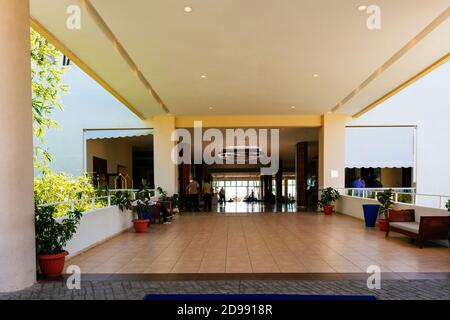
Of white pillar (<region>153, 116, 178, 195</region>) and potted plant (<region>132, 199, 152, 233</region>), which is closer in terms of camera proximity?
potted plant (<region>132, 199, 152, 233</region>)

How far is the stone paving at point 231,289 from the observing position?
11.1 feet

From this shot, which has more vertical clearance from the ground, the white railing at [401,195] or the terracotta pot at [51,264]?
the white railing at [401,195]

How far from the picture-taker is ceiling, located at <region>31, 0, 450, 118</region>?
15.5 feet

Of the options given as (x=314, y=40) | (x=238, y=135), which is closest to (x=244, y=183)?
(x=238, y=135)

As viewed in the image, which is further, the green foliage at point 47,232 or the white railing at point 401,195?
the white railing at point 401,195

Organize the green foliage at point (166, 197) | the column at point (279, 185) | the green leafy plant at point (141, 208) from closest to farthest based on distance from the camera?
the green leafy plant at point (141, 208)
the green foliage at point (166, 197)
the column at point (279, 185)

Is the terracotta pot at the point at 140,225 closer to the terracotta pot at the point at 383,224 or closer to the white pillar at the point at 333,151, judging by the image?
the terracotta pot at the point at 383,224

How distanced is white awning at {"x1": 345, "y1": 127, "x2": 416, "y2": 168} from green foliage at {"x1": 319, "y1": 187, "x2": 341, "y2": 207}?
1.47m

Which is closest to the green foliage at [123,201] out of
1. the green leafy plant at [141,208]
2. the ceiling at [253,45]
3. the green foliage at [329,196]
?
the green leafy plant at [141,208]

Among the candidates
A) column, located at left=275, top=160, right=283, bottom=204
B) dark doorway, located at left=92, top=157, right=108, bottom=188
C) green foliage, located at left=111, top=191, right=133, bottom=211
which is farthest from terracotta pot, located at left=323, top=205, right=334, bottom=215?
column, located at left=275, top=160, right=283, bottom=204

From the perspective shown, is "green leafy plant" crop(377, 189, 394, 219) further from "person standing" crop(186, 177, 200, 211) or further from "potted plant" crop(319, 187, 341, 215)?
"person standing" crop(186, 177, 200, 211)

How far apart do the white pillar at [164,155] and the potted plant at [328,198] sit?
17.1 feet

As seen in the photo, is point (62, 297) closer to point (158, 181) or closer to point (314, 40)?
point (314, 40)

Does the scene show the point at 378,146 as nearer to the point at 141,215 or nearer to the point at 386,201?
the point at 386,201
